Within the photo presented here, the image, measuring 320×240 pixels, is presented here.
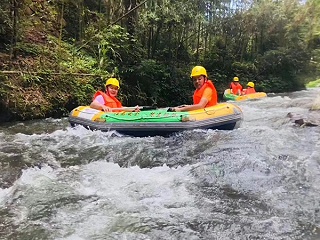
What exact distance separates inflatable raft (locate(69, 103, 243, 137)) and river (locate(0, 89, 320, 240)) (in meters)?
0.18

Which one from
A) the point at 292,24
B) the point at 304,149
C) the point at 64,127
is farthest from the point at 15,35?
the point at 292,24

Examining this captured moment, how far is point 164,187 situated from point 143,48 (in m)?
12.4

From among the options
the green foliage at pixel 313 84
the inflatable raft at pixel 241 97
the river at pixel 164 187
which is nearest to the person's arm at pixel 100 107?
the river at pixel 164 187

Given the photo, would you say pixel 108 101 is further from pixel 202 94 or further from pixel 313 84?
pixel 313 84

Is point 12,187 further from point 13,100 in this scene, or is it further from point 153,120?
point 13,100

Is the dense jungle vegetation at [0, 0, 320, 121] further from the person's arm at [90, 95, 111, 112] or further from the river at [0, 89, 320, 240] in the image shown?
the river at [0, 89, 320, 240]

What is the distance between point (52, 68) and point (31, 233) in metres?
8.35

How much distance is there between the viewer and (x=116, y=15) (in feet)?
48.3

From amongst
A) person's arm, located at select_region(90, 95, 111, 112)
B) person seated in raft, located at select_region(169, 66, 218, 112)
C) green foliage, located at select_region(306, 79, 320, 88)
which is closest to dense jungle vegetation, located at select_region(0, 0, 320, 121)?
person's arm, located at select_region(90, 95, 111, 112)

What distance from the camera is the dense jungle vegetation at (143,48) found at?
33.9 feet

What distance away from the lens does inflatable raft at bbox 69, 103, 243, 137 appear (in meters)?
7.32

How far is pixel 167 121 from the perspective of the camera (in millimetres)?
7406

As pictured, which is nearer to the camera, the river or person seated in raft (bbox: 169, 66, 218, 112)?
the river

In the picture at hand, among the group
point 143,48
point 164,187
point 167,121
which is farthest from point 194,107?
point 143,48
